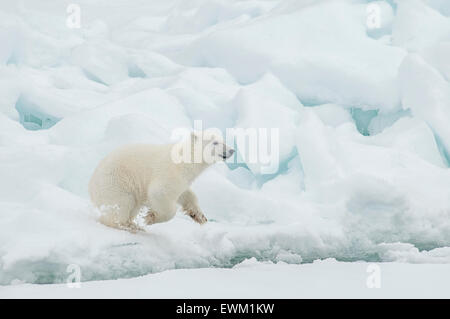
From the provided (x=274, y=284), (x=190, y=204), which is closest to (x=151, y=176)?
(x=190, y=204)

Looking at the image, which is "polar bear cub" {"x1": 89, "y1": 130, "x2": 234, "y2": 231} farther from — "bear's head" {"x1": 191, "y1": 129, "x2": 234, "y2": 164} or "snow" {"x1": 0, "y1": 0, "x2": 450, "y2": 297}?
"snow" {"x1": 0, "y1": 0, "x2": 450, "y2": 297}

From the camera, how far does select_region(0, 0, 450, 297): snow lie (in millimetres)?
3057

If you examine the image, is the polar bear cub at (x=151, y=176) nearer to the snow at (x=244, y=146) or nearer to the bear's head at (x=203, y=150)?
the bear's head at (x=203, y=150)

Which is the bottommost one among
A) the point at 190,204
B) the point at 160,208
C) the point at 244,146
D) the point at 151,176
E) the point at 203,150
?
the point at 244,146

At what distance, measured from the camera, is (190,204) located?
137 inches

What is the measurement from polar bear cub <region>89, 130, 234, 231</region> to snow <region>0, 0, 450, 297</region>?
0.15m

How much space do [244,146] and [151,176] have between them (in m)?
2.04

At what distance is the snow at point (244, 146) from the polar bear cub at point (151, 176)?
0.48ft

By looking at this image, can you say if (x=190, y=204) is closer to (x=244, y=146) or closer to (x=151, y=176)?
(x=151, y=176)

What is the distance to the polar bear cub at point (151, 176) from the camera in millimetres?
3232

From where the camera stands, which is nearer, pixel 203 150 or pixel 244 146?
pixel 203 150

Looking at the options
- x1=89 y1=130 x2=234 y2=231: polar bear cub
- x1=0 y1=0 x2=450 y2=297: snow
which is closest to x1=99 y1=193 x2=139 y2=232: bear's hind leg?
x1=89 y1=130 x2=234 y2=231: polar bear cub

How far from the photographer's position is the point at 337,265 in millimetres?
3221
